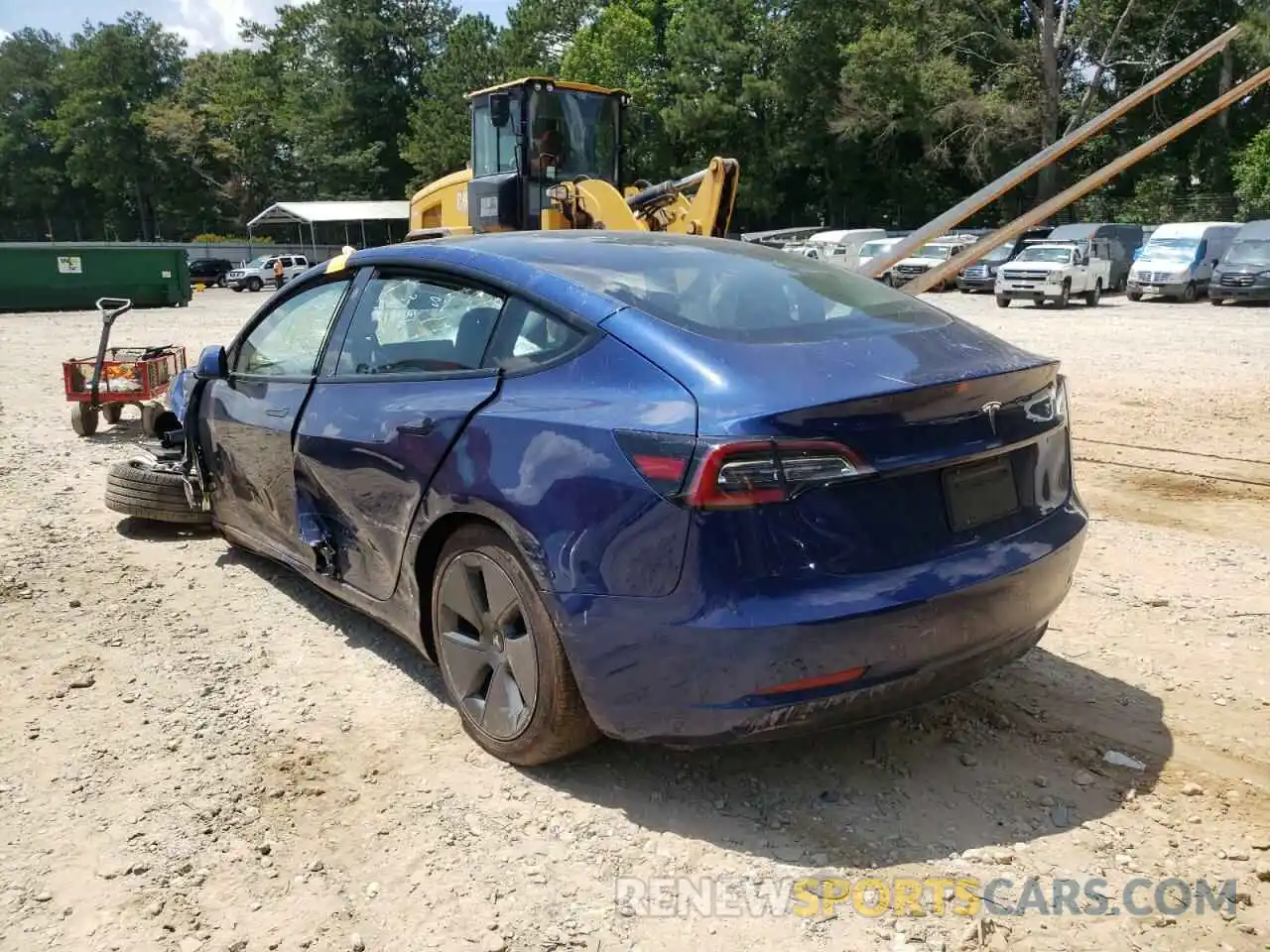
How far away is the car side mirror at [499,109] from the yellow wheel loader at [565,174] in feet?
0.04

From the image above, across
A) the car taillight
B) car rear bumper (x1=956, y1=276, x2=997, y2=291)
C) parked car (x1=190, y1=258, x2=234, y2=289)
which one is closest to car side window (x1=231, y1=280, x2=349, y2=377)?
the car taillight

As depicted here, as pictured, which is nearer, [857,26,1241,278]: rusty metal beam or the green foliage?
[857,26,1241,278]: rusty metal beam

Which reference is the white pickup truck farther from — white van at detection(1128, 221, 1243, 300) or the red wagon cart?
the red wagon cart

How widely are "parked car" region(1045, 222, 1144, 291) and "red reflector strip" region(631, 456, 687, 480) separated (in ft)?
89.5

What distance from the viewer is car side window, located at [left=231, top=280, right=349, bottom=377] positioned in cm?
421

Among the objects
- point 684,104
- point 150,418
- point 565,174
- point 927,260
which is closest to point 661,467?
point 150,418

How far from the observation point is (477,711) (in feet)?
11.1

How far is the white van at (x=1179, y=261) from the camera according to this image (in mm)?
25719

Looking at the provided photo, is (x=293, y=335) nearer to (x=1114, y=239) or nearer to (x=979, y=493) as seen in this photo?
(x=979, y=493)

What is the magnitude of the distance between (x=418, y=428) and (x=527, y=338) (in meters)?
0.49

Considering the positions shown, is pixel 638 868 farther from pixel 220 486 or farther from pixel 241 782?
pixel 220 486

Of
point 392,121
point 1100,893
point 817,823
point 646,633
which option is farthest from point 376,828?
point 392,121

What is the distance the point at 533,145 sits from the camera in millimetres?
13562

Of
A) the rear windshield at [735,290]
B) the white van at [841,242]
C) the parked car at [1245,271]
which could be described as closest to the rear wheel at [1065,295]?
→ the parked car at [1245,271]
